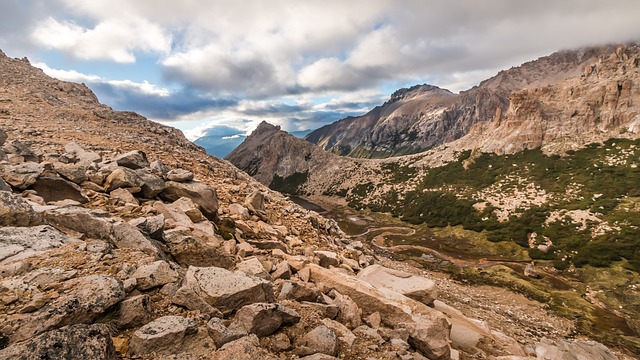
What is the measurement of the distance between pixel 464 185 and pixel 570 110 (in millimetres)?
53028

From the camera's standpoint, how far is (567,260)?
199ft

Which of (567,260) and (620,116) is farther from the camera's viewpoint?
(620,116)

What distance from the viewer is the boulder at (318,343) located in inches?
275

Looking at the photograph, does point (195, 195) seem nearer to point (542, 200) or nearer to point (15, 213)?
point (15, 213)

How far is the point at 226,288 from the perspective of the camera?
308 inches

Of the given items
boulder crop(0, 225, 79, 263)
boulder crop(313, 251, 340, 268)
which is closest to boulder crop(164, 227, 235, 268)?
boulder crop(0, 225, 79, 263)

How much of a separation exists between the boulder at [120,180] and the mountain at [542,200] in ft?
156

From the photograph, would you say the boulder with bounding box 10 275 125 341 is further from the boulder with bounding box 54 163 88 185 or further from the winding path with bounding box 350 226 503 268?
the winding path with bounding box 350 226 503 268

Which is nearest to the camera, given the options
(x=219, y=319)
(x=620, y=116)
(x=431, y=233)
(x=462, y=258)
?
(x=219, y=319)

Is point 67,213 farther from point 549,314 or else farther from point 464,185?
point 464,185

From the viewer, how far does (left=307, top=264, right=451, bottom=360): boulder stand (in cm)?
994

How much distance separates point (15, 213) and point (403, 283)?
590 inches

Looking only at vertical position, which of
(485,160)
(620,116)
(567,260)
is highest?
(620,116)

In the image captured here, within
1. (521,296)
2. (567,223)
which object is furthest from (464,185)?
(521,296)
